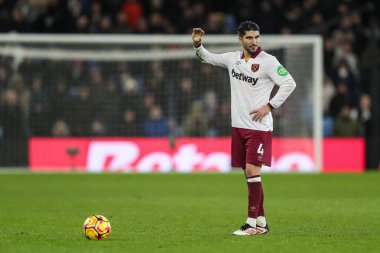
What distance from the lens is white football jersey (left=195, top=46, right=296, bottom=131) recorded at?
966 cm

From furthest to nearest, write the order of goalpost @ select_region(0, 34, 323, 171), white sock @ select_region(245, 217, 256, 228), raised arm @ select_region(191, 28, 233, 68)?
goalpost @ select_region(0, 34, 323, 171), raised arm @ select_region(191, 28, 233, 68), white sock @ select_region(245, 217, 256, 228)

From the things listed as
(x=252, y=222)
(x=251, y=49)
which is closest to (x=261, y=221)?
(x=252, y=222)

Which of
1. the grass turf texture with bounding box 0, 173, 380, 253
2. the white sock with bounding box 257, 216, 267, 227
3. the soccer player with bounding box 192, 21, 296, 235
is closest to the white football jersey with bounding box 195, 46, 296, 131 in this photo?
the soccer player with bounding box 192, 21, 296, 235

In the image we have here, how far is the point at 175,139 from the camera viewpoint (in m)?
21.2

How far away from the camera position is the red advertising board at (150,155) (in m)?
21.2

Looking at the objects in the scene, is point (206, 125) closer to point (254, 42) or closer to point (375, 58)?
point (375, 58)

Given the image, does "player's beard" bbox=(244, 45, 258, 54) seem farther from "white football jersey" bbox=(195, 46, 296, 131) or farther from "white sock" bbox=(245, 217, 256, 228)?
"white sock" bbox=(245, 217, 256, 228)

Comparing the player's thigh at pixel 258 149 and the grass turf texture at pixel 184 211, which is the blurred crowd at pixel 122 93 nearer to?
the grass turf texture at pixel 184 211

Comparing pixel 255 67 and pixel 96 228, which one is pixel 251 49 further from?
pixel 96 228

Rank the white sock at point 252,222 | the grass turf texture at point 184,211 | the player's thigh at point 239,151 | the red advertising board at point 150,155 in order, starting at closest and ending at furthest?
the grass turf texture at point 184,211 < the white sock at point 252,222 < the player's thigh at point 239,151 < the red advertising board at point 150,155

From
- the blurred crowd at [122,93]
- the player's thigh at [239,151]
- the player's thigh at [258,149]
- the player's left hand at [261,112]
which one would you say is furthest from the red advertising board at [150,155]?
the player's left hand at [261,112]

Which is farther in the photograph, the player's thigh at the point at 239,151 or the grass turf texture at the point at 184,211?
the player's thigh at the point at 239,151

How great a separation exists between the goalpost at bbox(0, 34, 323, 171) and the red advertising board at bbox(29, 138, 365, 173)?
16 centimetres

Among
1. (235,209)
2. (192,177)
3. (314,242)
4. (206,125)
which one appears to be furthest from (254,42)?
(206,125)
